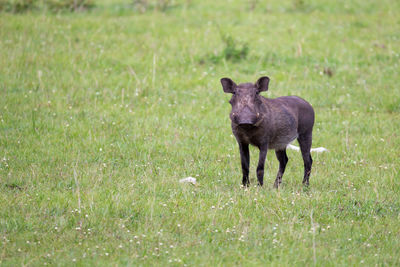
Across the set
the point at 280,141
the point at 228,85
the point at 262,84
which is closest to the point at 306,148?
the point at 280,141

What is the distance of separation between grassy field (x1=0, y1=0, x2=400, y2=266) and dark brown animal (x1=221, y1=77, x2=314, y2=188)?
40 centimetres

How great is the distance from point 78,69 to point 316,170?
20.8 feet

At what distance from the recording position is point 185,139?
9.55 metres

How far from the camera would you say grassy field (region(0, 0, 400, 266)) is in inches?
228

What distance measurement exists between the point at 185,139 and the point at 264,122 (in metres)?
2.59

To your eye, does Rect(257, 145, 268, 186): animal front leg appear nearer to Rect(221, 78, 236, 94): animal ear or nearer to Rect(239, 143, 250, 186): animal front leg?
Rect(239, 143, 250, 186): animal front leg

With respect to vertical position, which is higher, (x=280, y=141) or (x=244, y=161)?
(x=280, y=141)

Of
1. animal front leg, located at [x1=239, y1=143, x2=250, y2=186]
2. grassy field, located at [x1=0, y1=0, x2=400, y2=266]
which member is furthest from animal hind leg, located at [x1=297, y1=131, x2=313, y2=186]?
animal front leg, located at [x1=239, y1=143, x2=250, y2=186]

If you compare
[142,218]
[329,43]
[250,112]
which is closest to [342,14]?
[329,43]

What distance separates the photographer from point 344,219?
6543 millimetres

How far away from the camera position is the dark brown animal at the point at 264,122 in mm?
6852

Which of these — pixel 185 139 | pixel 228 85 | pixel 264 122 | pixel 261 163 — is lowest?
pixel 185 139

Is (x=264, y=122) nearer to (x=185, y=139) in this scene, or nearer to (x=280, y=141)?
(x=280, y=141)

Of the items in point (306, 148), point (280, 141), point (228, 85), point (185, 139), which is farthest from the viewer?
point (185, 139)
